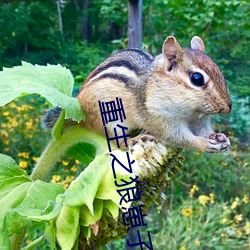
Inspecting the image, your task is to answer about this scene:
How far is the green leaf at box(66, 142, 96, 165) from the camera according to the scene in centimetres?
62

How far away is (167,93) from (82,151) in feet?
0.57

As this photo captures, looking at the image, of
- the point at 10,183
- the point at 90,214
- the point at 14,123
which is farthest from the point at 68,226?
the point at 14,123

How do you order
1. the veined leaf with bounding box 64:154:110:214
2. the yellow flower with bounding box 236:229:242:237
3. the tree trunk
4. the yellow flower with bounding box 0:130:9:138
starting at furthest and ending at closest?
the yellow flower with bounding box 0:130:9:138
the yellow flower with bounding box 236:229:242:237
the tree trunk
the veined leaf with bounding box 64:154:110:214

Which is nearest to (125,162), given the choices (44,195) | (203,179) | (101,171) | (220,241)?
(101,171)

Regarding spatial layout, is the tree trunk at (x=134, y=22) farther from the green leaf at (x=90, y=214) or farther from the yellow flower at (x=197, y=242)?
the yellow flower at (x=197, y=242)

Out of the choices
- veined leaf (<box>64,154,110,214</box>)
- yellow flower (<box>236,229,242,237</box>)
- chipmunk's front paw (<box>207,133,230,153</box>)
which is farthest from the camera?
yellow flower (<box>236,229,242,237</box>)

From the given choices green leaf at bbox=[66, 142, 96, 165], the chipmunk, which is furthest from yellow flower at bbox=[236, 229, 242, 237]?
green leaf at bbox=[66, 142, 96, 165]

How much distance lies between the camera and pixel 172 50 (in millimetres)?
696

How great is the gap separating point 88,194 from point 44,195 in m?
0.12

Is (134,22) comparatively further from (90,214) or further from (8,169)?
(90,214)

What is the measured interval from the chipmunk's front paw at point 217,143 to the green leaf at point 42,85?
17 cm

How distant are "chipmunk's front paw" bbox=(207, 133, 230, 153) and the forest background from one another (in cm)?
59

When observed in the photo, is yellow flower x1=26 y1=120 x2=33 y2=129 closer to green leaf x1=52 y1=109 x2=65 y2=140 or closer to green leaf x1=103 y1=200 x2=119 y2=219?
green leaf x1=52 y1=109 x2=65 y2=140

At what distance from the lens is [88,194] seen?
0.45 metres
